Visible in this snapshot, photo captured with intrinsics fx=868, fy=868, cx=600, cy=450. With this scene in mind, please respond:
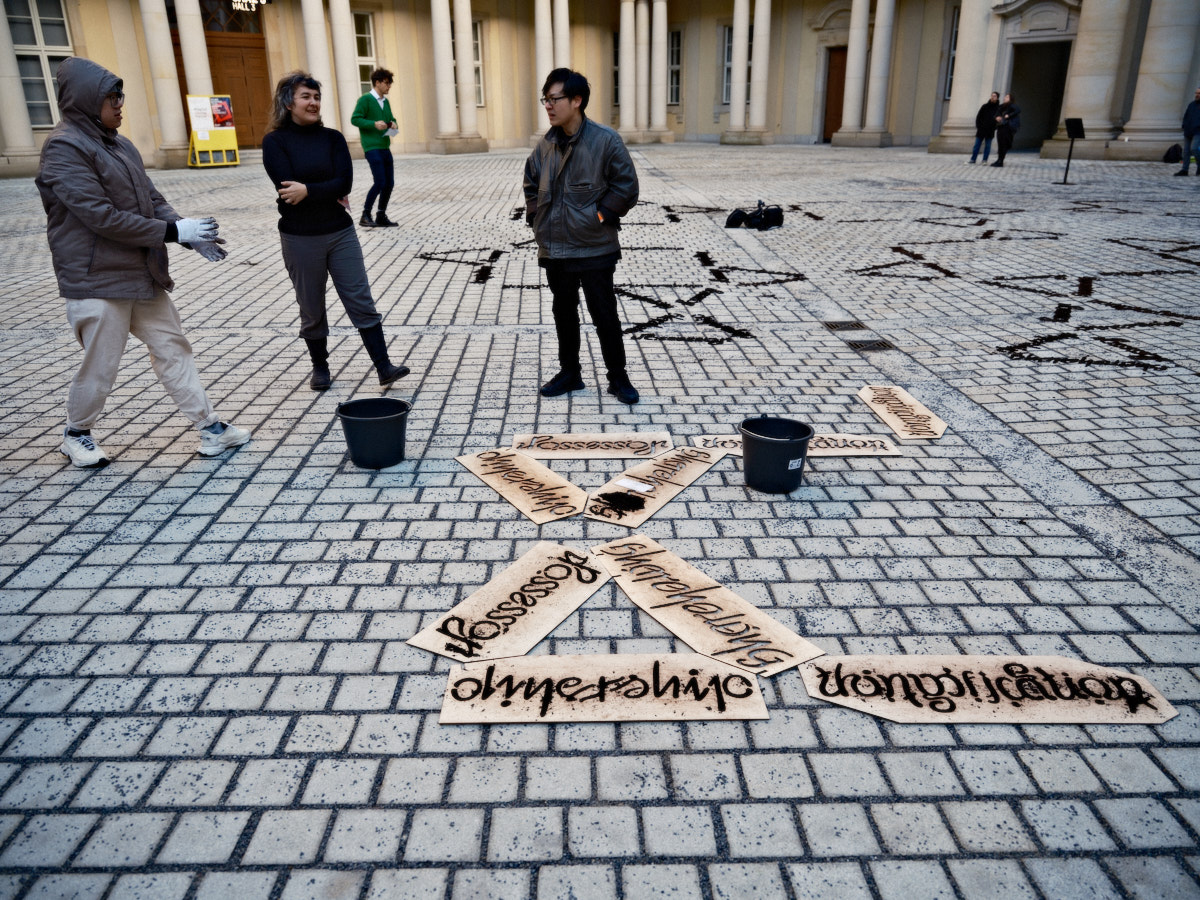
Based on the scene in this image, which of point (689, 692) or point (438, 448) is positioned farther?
point (438, 448)

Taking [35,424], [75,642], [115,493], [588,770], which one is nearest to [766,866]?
[588,770]

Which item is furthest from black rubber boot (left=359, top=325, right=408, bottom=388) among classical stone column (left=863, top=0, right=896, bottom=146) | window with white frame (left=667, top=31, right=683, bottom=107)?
window with white frame (left=667, top=31, right=683, bottom=107)

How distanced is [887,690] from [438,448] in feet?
9.49

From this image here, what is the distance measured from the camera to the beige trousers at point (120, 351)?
14.5ft

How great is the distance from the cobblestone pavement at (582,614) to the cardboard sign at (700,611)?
10cm

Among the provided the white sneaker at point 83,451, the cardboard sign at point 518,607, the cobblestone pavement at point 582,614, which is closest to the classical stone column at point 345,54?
the cobblestone pavement at point 582,614

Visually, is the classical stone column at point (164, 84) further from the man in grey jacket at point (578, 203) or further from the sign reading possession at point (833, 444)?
the sign reading possession at point (833, 444)

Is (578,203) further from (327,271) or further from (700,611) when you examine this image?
(700,611)

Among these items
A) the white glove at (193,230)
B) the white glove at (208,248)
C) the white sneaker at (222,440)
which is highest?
the white glove at (193,230)

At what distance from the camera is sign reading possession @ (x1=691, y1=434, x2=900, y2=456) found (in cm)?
485

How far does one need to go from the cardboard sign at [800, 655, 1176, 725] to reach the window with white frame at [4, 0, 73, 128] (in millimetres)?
23814

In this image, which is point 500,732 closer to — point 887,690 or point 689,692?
point 689,692

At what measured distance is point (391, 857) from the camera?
2.29m

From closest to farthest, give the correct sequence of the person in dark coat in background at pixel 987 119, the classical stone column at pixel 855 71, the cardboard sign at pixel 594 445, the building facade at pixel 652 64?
1. the cardboard sign at pixel 594 445
2. the building facade at pixel 652 64
3. the person in dark coat in background at pixel 987 119
4. the classical stone column at pixel 855 71
